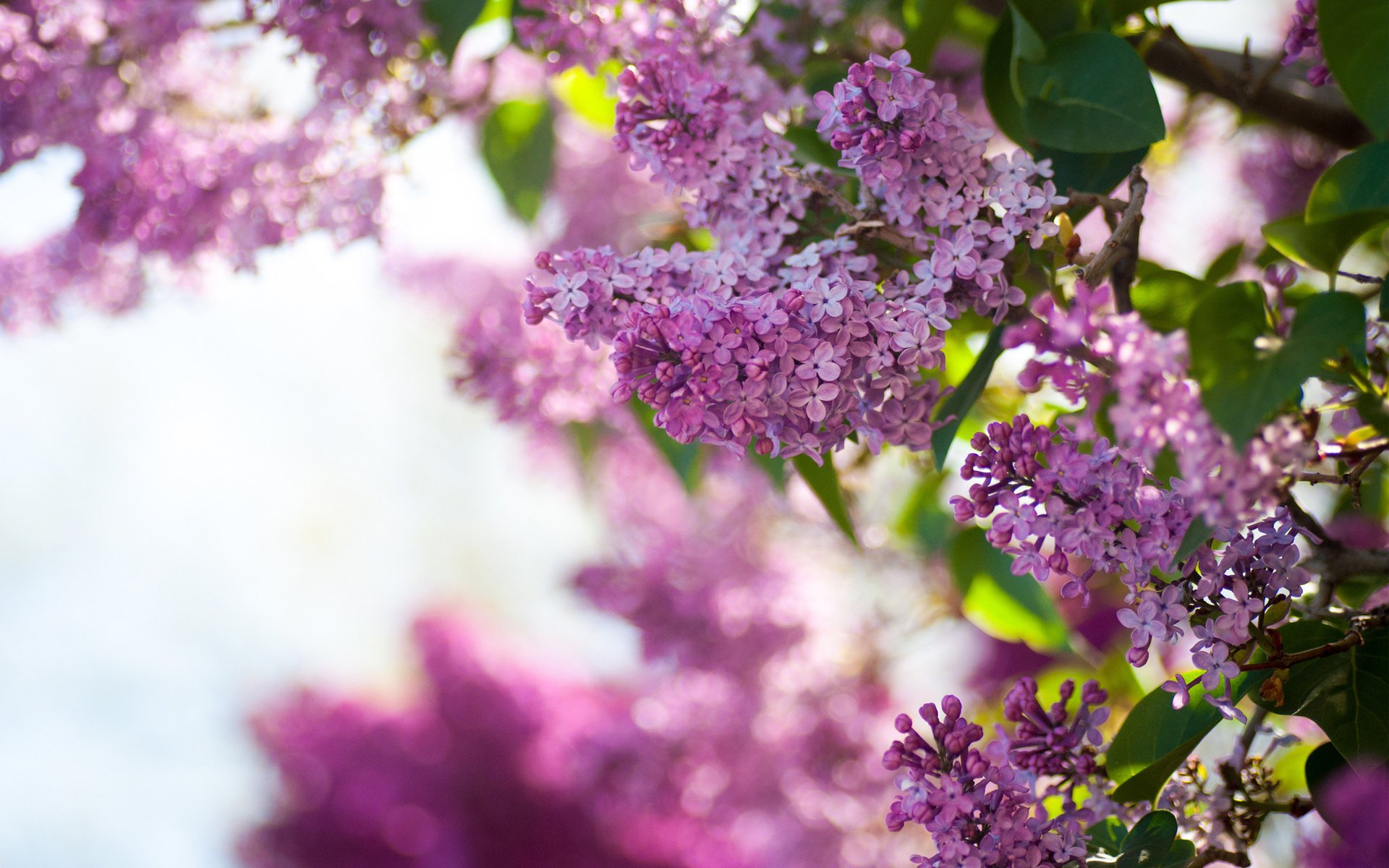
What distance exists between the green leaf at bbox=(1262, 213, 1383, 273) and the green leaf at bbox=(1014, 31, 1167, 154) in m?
0.07

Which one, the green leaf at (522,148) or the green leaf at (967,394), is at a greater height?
the green leaf at (522,148)

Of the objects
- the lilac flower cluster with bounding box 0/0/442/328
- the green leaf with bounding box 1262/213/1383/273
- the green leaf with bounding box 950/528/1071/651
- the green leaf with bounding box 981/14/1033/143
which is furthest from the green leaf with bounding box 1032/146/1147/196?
the lilac flower cluster with bounding box 0/0/442/328

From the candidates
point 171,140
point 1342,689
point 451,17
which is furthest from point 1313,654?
point 171,140

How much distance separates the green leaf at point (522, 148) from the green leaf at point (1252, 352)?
56 cm

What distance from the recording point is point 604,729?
1102 millimetres

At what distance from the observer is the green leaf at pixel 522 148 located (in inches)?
30.3

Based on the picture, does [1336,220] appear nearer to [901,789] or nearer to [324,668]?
[901,789]

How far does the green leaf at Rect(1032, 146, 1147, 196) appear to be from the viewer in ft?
1.54

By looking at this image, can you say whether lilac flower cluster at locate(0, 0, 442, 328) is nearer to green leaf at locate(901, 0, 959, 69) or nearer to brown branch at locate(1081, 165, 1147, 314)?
green leaf at locate(901, 0, 959, 69)

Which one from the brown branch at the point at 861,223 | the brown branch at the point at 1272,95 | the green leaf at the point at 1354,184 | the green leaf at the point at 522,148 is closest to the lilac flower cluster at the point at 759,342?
the brown branch at the point at 861,223

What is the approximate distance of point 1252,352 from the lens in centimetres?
29

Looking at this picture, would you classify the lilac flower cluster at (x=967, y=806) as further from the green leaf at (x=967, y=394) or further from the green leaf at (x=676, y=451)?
the green leaf at (x=676, y=451)

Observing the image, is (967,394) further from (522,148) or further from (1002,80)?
(522,148)

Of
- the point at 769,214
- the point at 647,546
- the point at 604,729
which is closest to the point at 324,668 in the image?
the point at 604,729
